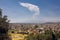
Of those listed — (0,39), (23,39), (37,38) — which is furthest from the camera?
(23,39)

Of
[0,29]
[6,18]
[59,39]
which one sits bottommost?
[59,39]

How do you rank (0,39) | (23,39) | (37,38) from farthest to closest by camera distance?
(23,39)
(37,38)
(0,39)

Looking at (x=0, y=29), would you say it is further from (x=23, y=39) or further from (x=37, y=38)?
(x=37, y=38)

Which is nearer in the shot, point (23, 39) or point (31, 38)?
point (31, 38)

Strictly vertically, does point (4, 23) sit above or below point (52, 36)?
above

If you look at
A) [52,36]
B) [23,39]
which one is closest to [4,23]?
[23,39]

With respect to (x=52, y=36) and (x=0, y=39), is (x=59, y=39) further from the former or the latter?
(x=0, y=39)

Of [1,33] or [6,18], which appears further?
[6,18]

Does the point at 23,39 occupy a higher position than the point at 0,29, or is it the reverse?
the point at 0,29

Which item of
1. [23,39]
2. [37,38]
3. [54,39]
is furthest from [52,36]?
[23,39]
